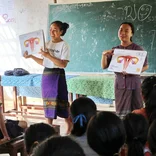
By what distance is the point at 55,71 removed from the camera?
3129 millimetres

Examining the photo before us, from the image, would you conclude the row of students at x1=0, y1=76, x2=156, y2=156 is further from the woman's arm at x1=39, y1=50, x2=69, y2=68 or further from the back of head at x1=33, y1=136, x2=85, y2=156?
the woman's arm at x1=39, y1=50, x2=69, y2=68

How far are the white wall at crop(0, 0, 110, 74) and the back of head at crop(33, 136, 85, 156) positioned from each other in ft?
13.2

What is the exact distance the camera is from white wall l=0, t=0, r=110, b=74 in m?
4.94

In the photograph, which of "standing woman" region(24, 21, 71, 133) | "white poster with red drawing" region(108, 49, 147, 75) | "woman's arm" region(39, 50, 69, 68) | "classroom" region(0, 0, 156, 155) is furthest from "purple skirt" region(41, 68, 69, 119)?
"white poster with red drawing" region(108, 49, 147, 75)

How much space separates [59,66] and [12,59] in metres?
2.52

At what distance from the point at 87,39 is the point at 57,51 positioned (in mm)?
1184

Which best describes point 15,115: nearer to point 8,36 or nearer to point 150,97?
point 8,36

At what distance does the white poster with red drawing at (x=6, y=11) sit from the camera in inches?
206

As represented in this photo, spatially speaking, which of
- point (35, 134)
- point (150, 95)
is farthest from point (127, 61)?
point (35, 134)

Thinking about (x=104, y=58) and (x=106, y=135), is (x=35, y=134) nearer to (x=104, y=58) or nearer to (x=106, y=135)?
(x=106, y=135)

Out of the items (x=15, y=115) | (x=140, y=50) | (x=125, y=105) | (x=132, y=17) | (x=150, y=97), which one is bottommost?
(x=15, y=115)

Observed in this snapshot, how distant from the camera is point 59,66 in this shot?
3.07m

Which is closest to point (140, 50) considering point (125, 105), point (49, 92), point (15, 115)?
point (125, 105)

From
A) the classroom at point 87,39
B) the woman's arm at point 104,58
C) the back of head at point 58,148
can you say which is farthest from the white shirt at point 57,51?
the back of head at point 58,148
